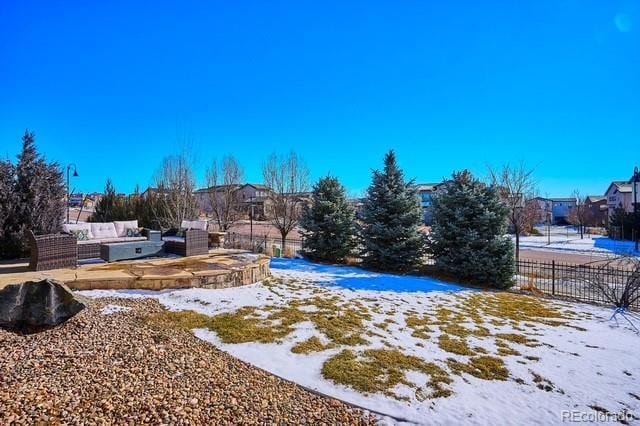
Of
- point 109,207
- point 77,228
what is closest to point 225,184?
point 109,207

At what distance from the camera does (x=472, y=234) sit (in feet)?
29.9

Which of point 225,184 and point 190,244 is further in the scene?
point 225,184

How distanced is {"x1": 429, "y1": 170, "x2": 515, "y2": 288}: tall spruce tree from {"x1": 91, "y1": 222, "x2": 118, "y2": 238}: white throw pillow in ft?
30.4

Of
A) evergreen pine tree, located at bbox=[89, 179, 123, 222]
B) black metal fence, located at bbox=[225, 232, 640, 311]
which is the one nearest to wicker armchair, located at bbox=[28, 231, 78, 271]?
black metal fence, located at bbox=[225, 232, 640, 311]

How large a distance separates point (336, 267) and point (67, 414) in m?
8.45

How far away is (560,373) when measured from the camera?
11.7 ft

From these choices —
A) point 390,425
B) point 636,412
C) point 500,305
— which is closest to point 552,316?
point 500,305

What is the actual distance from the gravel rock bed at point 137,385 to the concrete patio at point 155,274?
1.82 m

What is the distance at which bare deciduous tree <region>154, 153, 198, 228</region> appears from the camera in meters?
16.2

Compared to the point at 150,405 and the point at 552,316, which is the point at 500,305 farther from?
the point at 150,405

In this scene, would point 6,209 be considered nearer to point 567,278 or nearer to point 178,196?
point 178,196

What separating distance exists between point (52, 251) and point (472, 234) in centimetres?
962

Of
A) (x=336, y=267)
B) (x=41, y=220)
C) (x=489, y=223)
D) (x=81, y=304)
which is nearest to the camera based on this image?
(x=81, y=304)

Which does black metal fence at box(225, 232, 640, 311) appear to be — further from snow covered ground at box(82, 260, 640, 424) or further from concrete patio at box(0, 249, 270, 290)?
concrete patio at box(0, 249, 270, 290)
